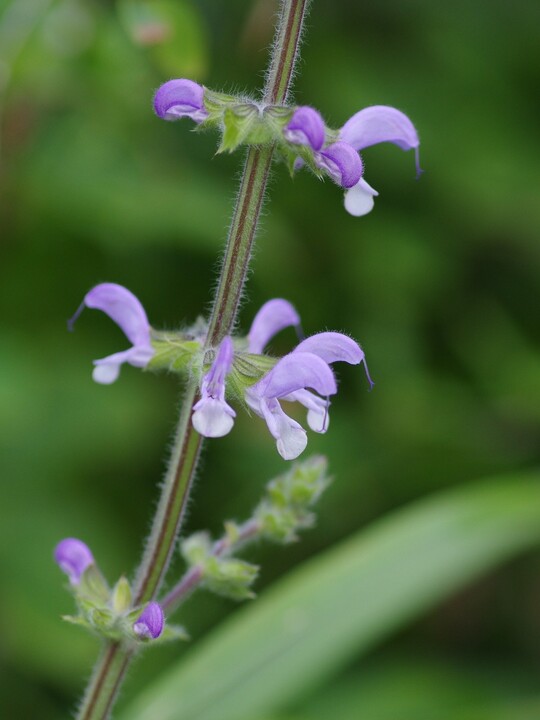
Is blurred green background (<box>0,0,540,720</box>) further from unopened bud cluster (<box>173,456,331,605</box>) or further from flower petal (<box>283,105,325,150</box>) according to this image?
flower petal (<box>283,105,325,150</box>)

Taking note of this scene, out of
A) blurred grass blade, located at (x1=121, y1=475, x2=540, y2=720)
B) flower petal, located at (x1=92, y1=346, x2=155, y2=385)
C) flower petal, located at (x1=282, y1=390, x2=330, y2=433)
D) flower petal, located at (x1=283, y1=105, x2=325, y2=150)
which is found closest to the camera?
flower petal, located at (x1=283, y1=105, x2=325, y2=150)

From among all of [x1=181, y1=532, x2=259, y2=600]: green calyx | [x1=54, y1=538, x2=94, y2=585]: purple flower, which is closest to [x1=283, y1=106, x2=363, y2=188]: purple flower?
[x1=181, y1=532, x2=259, y2=600]: green calyx

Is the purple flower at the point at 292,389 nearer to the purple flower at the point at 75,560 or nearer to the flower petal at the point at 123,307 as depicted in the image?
the flower petal at the point at 123,307

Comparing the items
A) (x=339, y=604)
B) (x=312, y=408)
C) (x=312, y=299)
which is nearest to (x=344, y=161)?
(x=312, y=408)

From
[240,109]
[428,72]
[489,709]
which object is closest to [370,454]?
[489,709]

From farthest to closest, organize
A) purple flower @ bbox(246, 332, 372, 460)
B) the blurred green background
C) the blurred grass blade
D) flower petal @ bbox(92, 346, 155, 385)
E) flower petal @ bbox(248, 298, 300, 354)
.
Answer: the blurred green background
the blurred grass blade
flower petal @ bbox(248, 298, 300, 354)
flower petal @ bbox(92, 346, 155, 385)
purple flower @ bbox(246, 332, 372, 460)

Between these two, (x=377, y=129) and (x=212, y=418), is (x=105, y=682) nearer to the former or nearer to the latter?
(x=212, y=418)
